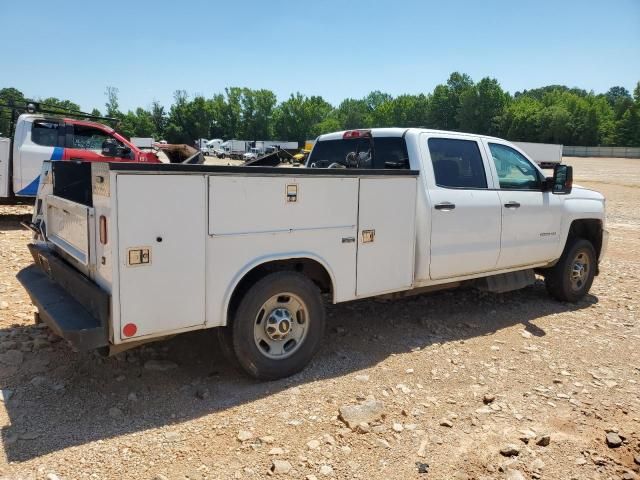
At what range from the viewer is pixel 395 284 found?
15.8ft

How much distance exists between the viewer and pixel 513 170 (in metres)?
5.98

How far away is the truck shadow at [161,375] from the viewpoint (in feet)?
11.4

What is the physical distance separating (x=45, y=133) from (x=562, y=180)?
9.47 m

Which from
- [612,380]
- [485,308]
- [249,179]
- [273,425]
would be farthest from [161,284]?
[485,308]

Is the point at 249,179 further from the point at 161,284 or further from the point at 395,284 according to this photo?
the point at 395,284

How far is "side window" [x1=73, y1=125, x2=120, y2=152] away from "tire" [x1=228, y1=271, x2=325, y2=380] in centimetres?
857

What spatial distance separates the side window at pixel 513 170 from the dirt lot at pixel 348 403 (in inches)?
61.9

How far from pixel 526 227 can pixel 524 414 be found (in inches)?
102

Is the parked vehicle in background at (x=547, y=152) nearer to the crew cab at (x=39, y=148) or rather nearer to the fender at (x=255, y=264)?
the crew cab at (x=39, y=148)

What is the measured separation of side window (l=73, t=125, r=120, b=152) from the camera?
35.8 feet

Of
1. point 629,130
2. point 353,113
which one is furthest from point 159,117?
point 629,130

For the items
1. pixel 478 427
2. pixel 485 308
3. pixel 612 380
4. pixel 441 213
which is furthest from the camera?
pixel 485 308

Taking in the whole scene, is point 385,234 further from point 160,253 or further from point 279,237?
point 160,253

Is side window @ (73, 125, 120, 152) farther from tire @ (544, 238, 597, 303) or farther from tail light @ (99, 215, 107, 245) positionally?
tire @ (544, 238, 597, 303)
